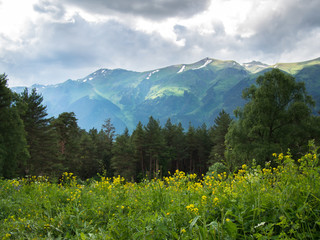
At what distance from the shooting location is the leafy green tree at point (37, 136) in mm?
30000

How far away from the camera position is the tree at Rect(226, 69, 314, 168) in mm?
Answer: 17328

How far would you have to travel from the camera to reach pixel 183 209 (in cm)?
289

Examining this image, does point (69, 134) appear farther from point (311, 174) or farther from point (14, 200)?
point (311, 174)

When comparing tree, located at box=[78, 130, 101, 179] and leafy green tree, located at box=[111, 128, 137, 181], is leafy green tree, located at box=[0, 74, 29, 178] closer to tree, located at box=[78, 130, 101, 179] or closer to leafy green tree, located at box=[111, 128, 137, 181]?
leafy green tree, located at box=[111, 128, 137, 181]

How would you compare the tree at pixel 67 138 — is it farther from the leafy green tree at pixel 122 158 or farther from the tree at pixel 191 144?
the tree at pixel 191 144

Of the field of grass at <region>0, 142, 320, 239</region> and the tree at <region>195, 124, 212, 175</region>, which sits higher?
the field of grass at <region>0, 142, 320, 239</region>

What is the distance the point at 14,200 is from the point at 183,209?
4804mm

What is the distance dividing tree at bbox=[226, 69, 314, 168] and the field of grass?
577 inches

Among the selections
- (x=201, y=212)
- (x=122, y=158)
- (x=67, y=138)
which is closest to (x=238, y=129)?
→ (x=201, y=212)

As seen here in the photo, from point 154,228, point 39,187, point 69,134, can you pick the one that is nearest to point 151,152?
point 69,134

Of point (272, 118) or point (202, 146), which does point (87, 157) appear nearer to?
point (202, 146)

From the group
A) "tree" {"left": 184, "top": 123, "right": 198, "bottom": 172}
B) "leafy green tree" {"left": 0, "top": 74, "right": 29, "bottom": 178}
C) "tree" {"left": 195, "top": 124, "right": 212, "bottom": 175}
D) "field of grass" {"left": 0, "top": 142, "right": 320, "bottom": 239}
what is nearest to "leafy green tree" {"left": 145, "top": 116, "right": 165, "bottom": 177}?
"tree" {"left": 184, "top": 123, "right": 198, "bottom": 172}

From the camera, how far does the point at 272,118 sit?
59.2 ft

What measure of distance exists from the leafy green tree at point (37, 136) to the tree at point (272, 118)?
1024 inches
